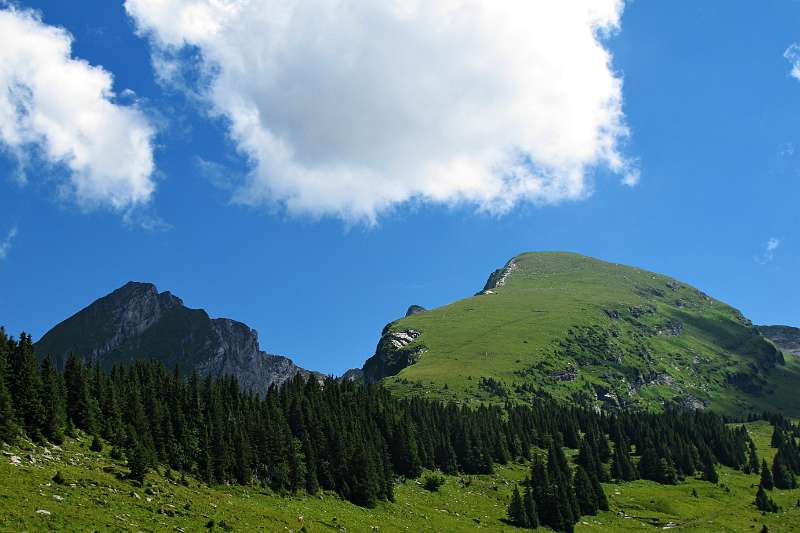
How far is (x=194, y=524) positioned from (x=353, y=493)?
48129mm

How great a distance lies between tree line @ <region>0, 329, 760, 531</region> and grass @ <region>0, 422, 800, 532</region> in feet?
13.3

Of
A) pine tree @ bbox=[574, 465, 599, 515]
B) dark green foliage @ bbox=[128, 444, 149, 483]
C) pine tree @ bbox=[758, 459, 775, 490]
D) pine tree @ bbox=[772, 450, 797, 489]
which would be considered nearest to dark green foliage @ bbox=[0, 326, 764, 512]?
dark green foliage @ bbox=[128, 444, 149, 483]

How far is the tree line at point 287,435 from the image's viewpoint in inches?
3268

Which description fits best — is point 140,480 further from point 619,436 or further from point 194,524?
point 619,436

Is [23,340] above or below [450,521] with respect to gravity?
above

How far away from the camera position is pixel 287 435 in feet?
351

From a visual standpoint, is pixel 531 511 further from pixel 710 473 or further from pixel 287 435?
pixel 710 473

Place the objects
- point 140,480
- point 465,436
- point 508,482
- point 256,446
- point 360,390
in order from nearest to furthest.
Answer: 1. point 140,480
2. point 256,446
3. point 508,482
4. point 465,436
5. point 360,390

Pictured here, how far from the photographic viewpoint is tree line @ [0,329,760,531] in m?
83.0

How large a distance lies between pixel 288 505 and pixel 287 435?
80.9ft

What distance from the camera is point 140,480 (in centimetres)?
6481

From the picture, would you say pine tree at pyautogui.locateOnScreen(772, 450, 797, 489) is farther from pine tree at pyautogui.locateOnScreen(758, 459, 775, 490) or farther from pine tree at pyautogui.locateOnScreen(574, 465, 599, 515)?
pine tree at pyautogui.locateOnScreen(574, 465, 599, 515)

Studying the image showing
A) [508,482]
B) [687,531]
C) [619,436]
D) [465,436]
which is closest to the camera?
[687,531]

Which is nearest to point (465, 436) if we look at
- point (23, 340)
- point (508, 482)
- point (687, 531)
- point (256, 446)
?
point (508, 482)
